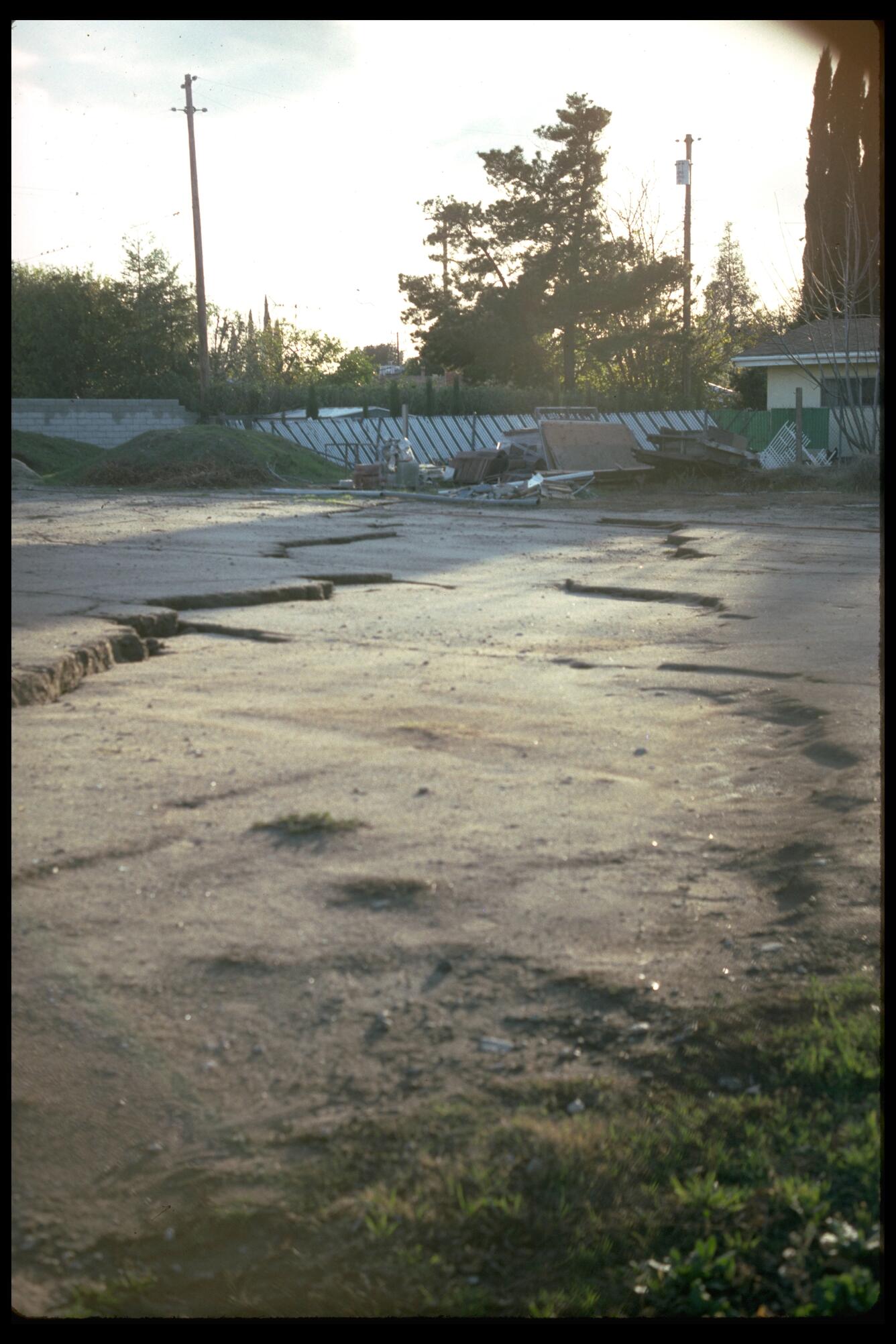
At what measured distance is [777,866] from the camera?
3.04 m

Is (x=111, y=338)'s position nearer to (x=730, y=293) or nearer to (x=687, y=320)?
(x=687, y=320)

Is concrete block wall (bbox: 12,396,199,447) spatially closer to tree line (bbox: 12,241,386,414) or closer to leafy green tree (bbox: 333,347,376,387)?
tree line (bbox: 12,241,386,414)

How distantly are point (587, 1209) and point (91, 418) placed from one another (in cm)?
2803

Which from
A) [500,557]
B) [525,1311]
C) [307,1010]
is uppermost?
[500,557]

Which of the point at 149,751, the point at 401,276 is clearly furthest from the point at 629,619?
the point at 401,276

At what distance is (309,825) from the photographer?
329 cm

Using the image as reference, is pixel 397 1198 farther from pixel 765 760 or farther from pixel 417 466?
pixel 417 466

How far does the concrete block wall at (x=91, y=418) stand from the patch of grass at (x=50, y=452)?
15.0 inches

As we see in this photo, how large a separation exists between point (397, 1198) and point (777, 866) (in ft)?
5.25

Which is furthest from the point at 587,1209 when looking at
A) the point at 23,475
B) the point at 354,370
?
the point at 354,370

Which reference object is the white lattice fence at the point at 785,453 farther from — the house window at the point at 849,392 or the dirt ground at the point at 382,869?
the dirt ground at the point at 382,869

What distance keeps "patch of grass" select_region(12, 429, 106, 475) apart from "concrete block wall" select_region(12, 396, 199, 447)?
1.25ft

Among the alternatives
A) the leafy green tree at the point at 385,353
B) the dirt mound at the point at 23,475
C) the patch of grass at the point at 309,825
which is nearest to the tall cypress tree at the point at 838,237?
the dirt mound at the point at 23,475

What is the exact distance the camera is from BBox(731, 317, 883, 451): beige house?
24.8 metres
